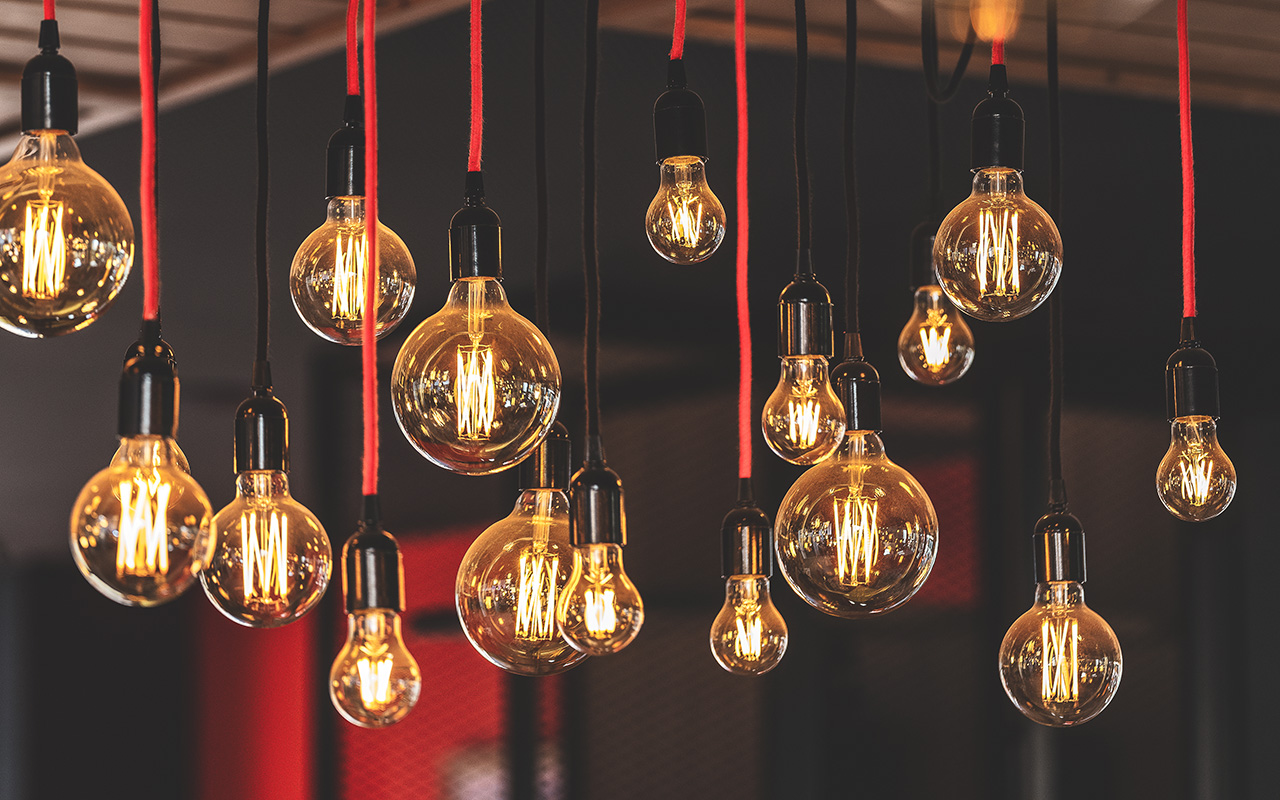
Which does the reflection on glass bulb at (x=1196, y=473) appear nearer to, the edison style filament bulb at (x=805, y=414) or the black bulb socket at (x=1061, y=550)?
the black bulb socket at (x=1061, y=550)

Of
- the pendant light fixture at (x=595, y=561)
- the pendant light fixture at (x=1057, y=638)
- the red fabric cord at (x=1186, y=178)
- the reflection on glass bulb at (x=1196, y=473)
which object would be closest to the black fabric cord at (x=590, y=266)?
the pendant light fixture at (x=595, y=561)

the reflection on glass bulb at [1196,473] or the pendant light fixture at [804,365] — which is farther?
the reflection on glass bulb at [1196,473]

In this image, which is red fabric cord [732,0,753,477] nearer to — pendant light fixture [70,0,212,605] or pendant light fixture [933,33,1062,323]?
pendant light fixture [933,33,1062,323]

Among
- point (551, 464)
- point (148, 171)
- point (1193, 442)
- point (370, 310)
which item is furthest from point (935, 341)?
point (148, 171)

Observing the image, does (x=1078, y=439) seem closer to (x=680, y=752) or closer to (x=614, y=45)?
A: (x=680, y=752)

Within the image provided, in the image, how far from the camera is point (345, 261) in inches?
51.9

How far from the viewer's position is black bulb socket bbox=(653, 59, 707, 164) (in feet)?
4.08

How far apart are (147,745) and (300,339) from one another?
123 cm

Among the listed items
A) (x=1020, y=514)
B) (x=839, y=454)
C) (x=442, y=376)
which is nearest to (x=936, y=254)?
(x=839, y=454)

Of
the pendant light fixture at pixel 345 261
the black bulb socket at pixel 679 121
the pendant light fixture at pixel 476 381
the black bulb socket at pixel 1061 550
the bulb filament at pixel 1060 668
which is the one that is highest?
the black bulb socket at pixel 679 121

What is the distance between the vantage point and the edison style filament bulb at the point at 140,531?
0.89 meters

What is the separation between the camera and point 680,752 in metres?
3.68

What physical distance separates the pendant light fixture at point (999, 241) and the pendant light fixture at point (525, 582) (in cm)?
34

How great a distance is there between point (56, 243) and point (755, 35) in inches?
Answer: 66.2
